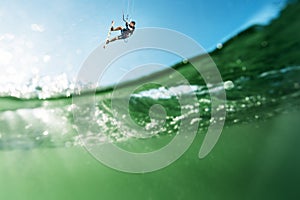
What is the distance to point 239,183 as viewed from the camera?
36156 mm

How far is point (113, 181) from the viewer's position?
3794cm

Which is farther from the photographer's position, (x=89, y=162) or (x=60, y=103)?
(x=89, y=162)

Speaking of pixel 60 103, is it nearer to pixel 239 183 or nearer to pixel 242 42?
pixel 242 42

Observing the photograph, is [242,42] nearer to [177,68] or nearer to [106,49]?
[177,68]

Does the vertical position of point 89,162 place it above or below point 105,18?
below

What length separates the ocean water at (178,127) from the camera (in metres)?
10.6

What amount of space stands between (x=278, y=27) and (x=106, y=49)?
469cm

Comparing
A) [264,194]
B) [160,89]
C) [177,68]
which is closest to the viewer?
[177,68]

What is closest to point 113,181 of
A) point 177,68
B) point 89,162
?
point 89,162

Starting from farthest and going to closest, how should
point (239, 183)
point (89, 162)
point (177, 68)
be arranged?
point (239, 183) < point (89, 162) < point (177, 68)

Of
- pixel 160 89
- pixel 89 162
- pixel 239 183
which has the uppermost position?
pixel 160 89

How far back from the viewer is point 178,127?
1806cm

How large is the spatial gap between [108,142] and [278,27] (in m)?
11.6

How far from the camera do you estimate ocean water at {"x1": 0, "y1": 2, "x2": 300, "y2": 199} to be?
10572 millimetres
